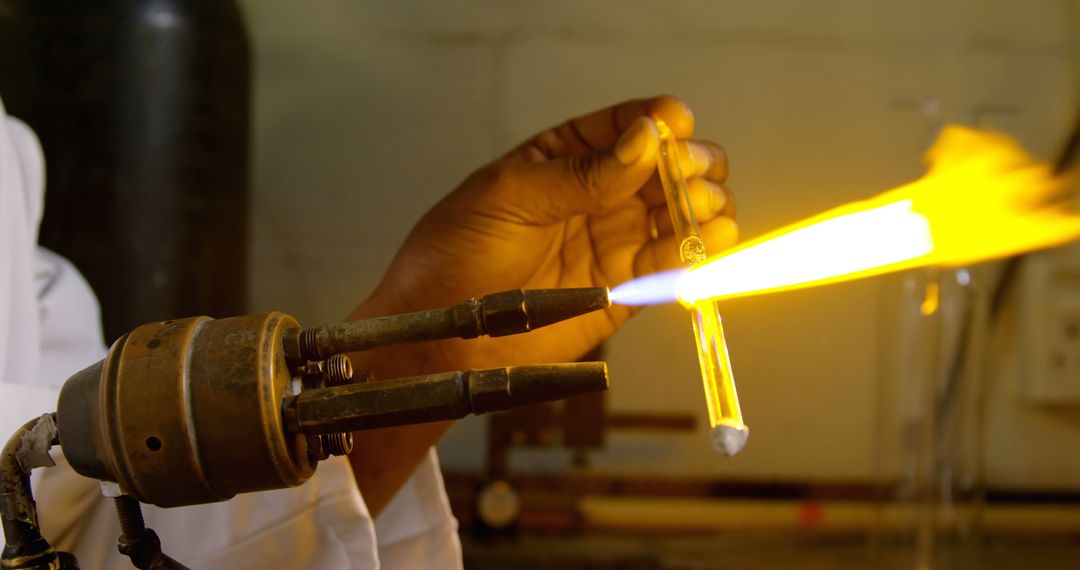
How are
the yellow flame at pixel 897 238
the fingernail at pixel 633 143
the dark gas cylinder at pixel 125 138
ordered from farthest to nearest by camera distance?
the dark gas cylinder at pixel 125 138
the fingernail at pixel 633 143
the yellow flame at pixel 897 238

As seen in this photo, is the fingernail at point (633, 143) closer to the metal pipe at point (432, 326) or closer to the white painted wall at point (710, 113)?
the metal pipe at point (432, 326)

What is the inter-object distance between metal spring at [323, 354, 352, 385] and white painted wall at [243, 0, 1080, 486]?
3.10ft

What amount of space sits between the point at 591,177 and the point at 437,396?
1.06ft

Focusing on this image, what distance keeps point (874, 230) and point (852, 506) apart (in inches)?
37.7

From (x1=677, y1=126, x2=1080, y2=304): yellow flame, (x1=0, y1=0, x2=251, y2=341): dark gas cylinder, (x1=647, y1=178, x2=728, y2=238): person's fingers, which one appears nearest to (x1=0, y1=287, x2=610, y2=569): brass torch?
(x1=677, y1=126, x2=1080, y2=304): yellow flame

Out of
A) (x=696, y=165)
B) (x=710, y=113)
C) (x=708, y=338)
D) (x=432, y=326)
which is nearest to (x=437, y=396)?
(x=432, y=326)

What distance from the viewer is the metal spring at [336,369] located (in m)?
0.44

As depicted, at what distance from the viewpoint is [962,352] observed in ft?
4.25

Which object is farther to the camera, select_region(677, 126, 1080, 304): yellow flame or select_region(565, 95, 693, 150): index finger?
select_region(565, 95, 693, 150): index finger

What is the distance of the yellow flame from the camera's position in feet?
1.72

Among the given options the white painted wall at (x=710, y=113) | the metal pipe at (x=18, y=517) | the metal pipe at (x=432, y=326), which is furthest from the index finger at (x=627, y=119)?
the white painted wall at (x=710, y=113)

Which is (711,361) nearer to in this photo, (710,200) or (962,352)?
(710,200)

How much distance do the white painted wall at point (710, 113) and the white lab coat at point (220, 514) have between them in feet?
1.92

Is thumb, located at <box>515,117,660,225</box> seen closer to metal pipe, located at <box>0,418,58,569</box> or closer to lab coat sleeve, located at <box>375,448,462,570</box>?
lab coat sleeve, located at <box>375,448,462,570</box>
